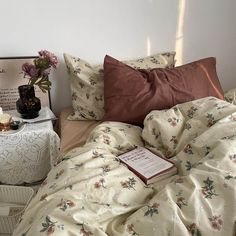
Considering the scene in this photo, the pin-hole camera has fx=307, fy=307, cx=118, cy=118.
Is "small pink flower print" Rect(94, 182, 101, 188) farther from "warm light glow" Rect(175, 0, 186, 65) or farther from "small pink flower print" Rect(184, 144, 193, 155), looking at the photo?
"warm light glow" Rect(175, 0, 186, 65)

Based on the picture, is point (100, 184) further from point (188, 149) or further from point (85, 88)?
point (85, 88)

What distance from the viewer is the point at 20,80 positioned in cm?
187

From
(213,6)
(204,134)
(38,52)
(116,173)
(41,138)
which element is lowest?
(41,138)

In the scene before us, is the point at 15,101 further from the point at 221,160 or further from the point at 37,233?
the point at 221,160

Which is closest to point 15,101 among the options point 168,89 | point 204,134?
point 168,89

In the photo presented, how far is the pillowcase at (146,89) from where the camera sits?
164 centimetres

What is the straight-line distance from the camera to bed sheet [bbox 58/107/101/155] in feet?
5.19

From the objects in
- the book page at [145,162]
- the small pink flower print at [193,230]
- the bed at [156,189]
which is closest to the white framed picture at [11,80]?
the bed at [156,189]

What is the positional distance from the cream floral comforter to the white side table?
1.25 feet

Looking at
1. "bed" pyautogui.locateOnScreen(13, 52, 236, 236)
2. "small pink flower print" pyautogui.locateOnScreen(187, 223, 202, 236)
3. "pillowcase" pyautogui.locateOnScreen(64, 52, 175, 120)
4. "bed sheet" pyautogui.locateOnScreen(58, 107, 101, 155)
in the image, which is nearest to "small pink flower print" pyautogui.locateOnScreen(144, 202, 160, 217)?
"bed" pyautogui.locateOnScreen(13, 52, 236, 236)

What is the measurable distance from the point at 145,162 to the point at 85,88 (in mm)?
725

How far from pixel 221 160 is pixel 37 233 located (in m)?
0.63

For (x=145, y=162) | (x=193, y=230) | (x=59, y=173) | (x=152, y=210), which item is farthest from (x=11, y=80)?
(x=193, y=230)

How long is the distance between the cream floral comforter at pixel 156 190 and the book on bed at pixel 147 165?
0.03m
